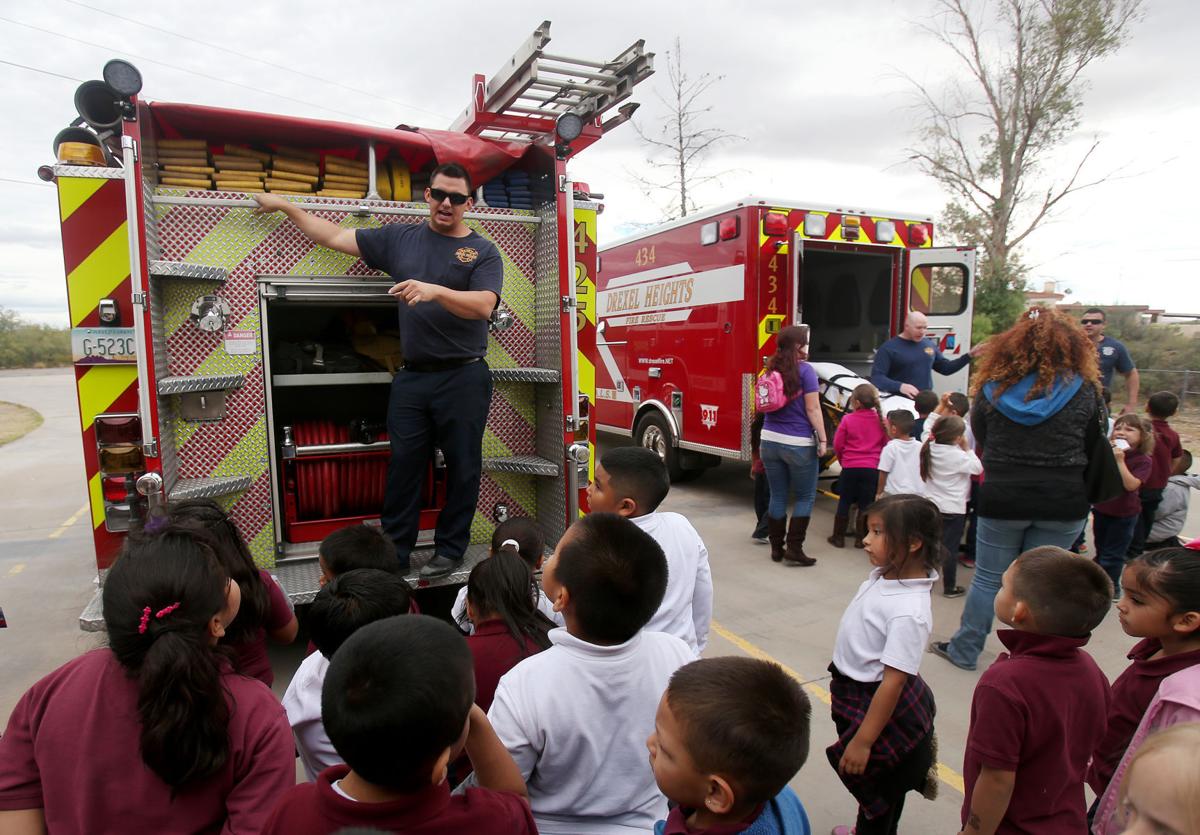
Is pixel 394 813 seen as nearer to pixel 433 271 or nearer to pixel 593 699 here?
pixel 593 699

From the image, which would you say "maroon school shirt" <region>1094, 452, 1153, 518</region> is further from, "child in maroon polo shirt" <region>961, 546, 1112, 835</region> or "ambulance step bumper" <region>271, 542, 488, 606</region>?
"ambulance step bumper" <region>271, 542, 488, 606</region>

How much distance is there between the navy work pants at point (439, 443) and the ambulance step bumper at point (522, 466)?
1.30ft

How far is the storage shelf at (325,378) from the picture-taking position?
3902 mm

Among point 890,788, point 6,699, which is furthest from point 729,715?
point 6,699

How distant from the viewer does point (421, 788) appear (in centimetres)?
119

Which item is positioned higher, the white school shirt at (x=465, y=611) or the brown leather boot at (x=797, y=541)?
the white school shirt at (x=465, y=611)

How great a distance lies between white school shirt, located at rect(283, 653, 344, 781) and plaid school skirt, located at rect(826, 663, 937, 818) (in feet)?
4.98

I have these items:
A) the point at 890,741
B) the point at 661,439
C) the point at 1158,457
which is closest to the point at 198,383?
the point at 890,741

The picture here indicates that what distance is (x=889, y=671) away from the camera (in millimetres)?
2135

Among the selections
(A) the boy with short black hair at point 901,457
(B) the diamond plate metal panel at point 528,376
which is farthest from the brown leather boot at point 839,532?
(B) the diamond plate metal panel at point 528,376

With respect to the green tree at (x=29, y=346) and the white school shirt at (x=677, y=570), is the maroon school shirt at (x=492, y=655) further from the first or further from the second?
the green tree at (x=29, y=346)

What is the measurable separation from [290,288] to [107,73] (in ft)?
3.70

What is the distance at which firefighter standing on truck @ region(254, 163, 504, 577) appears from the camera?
3.53m

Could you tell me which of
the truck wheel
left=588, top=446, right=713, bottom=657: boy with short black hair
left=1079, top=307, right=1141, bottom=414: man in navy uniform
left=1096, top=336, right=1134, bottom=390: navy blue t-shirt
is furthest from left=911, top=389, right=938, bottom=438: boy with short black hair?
left=588, top=446, right=713, bottom=657: boy with short black hair
